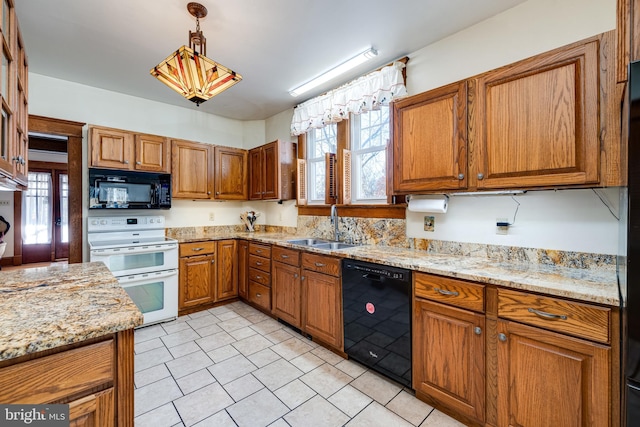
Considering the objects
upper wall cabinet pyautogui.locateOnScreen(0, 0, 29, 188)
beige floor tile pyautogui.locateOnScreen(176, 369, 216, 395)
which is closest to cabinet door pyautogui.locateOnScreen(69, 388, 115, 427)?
upper wall cabinet pyautogui.locateOnScreen(0, 0, 29, 188)

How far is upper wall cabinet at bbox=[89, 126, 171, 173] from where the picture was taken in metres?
3.03

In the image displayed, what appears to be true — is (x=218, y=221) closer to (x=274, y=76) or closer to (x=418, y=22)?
(x=274, y=76)

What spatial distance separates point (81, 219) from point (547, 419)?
14.1 ft

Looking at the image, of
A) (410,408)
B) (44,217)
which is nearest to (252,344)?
(410,408)

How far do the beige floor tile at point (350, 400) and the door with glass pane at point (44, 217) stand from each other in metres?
7.23

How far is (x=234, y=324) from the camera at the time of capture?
123 inches

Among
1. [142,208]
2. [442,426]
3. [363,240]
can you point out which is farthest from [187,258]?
[442,426]

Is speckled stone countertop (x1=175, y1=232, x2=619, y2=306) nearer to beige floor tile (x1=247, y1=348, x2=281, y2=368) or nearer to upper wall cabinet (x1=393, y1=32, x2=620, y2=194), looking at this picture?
upper wall cabinet (x1=393, y1=32, x2=620, y2=194)

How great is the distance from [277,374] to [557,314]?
1.85 m

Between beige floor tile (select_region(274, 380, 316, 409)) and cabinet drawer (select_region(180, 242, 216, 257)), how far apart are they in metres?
2.01

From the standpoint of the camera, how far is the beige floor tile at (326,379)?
6.59 ft

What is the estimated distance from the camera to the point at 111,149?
3.12m

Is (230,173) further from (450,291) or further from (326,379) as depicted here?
(450,291)

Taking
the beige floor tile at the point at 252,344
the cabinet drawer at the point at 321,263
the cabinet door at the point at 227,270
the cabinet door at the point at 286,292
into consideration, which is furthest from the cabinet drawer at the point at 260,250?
the beige floor tile at the point at 252,344
